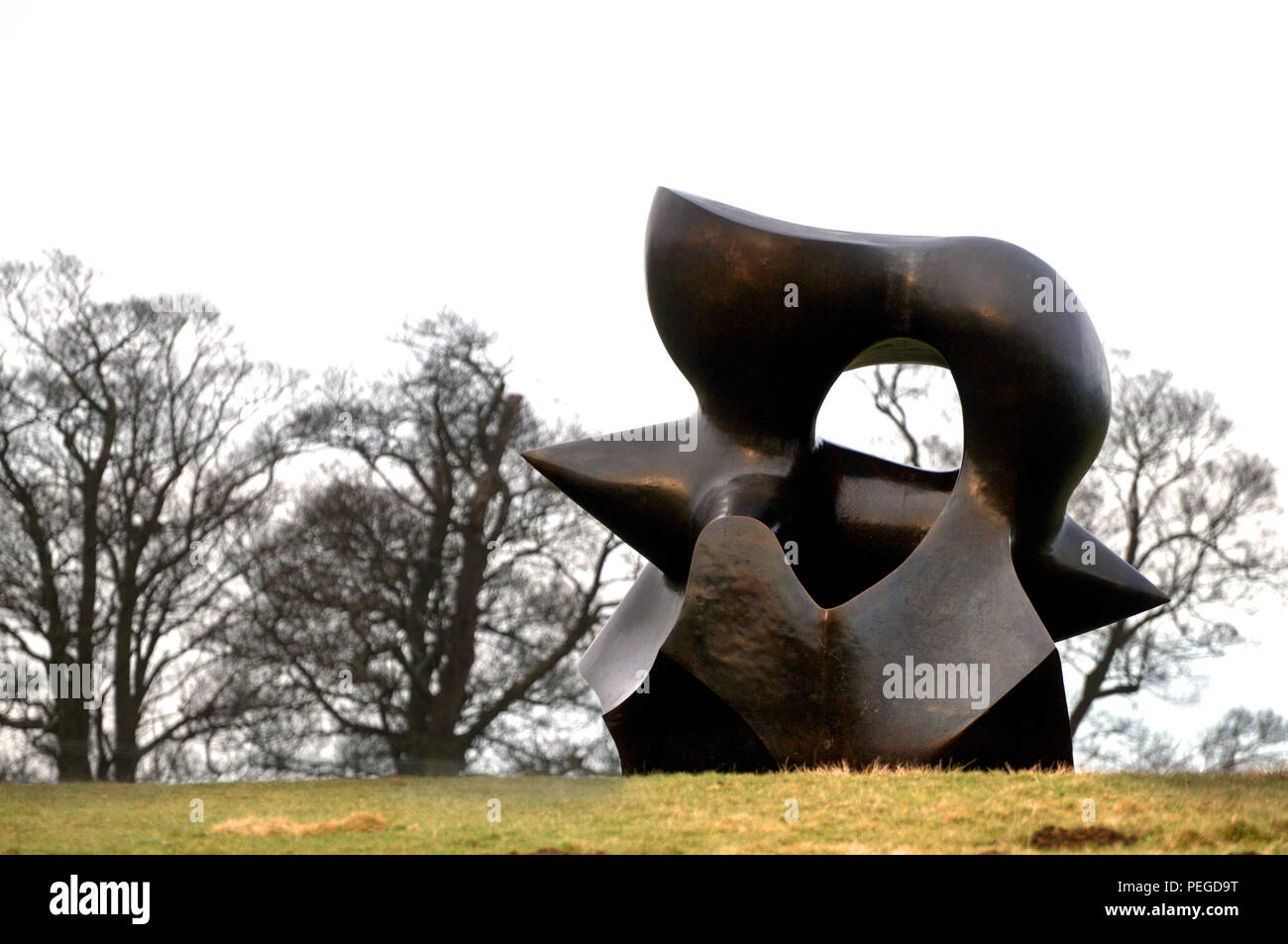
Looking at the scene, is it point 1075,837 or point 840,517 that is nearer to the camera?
point 1075,837

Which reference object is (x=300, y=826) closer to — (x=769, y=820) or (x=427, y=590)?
(x=769, y=820)

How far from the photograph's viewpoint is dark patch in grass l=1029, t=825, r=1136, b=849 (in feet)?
26.1

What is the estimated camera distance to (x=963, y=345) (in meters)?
11.5

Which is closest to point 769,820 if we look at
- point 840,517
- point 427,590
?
point 840,517

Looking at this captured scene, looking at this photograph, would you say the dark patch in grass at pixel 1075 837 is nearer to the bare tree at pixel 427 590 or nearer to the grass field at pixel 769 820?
the grass field at pixel 769 820

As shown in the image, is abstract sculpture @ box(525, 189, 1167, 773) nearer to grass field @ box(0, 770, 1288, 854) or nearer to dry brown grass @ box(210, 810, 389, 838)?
grass field @ box(0, 770, 1288, 854)

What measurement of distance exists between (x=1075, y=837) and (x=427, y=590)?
47.6ft

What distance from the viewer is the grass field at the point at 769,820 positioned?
7984 mm

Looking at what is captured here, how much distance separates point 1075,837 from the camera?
8031mm

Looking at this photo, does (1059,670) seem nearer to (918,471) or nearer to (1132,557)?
(918,471)

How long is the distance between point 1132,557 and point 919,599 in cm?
1271

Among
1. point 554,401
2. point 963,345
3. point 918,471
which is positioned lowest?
point 918,471

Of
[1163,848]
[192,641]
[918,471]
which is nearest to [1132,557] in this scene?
[918,471]

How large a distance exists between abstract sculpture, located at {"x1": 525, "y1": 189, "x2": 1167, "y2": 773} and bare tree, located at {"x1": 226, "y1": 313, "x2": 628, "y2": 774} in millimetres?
8435
